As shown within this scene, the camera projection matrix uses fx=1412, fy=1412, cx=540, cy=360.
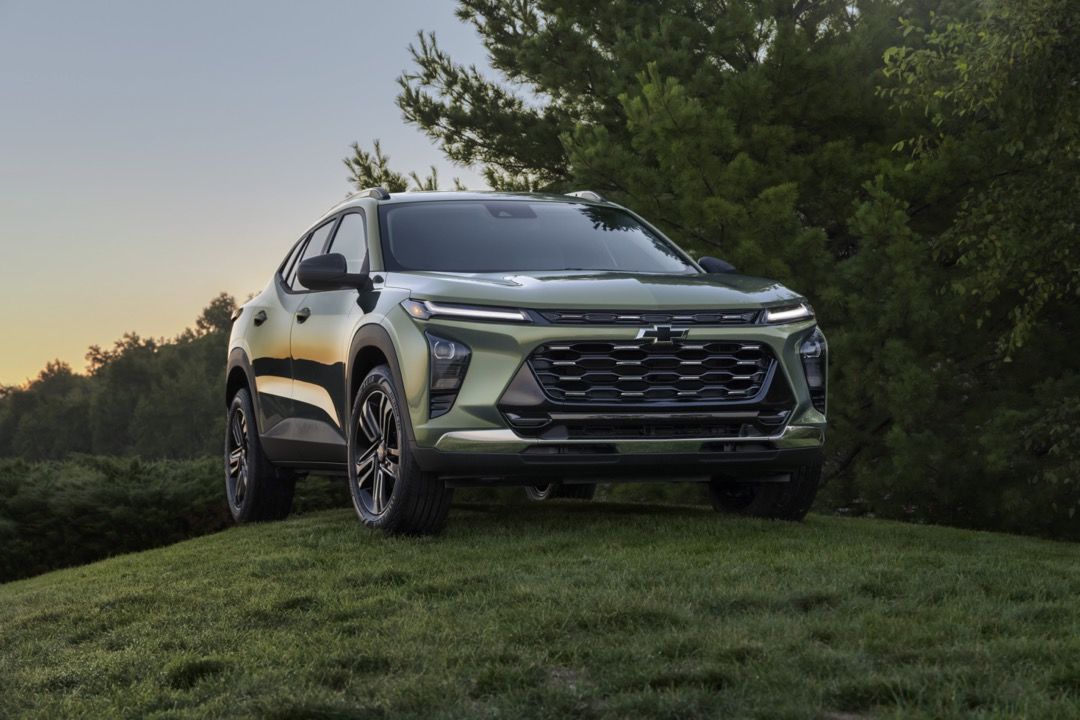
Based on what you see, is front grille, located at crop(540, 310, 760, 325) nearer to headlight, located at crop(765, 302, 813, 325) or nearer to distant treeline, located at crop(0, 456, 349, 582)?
headlight, located at crop(765, 302, 813, 325)

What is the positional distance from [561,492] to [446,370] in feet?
17.5

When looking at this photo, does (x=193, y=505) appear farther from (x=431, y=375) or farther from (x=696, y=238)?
(x=431, y=375)

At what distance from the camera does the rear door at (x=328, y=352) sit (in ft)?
27.6

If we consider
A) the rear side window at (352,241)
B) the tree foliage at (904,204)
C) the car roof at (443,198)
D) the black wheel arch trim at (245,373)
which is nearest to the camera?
the rear side window at (352,241)

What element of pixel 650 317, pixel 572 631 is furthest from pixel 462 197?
pixel 572 631

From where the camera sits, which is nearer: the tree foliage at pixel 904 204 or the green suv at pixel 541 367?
the green suv at pixel 541 367

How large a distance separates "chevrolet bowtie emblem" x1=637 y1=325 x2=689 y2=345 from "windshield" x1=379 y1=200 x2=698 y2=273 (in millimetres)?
1124

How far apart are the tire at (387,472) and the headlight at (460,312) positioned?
1.46 feet

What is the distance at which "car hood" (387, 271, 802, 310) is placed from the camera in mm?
7312

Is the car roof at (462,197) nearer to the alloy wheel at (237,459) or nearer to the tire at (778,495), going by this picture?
the tire at (778,495)

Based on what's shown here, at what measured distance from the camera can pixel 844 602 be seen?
5.55 metres

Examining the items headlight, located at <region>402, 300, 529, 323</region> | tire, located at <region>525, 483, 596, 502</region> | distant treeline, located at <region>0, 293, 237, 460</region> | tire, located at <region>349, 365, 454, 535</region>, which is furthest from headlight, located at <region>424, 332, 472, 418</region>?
distant treeline, located at <region>0, 293, 237, 460</region>

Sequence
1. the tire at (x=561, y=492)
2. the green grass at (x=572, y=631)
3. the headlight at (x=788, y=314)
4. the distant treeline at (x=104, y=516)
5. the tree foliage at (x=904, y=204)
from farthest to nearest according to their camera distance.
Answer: the distant treeline at (x=104, y=516)
the tree foliage at (x=904, y=204)
the tire at (x=561, y=492)
the headlight at (x=788, y=314)
the green grass at (x=572, y=631)

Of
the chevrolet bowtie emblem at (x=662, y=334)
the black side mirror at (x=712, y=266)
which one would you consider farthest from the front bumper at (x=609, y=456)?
the black side mirror at (x=712, y=266)
